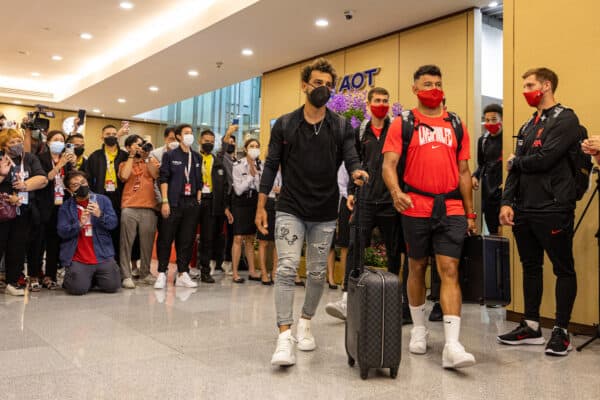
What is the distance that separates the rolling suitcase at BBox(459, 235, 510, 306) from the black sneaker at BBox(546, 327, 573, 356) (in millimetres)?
349

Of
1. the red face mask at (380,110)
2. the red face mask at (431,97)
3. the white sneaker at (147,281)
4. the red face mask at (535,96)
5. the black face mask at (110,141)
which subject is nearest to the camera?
the red face mask at (431,97)

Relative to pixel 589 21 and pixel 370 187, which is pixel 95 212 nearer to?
pixel 370 187

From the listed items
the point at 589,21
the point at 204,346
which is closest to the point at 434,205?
the point at 204,346

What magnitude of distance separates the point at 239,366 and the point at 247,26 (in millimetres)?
5593

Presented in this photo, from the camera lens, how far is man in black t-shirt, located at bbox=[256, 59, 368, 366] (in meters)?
2.69

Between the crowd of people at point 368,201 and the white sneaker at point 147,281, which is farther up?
the crowd of people at point 368,201

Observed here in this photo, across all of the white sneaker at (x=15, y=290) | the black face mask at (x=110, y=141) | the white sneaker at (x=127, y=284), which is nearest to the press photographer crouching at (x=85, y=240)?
the white sneaker at (x=127, y=284)

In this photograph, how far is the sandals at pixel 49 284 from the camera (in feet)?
16.4

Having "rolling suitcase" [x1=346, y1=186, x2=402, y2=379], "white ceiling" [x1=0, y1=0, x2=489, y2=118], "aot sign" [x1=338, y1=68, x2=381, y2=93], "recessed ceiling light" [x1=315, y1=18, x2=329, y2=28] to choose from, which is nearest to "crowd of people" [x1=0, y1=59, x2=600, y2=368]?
"rolling suitcase" [x1=346, y1=186, x2=402, y2=379]

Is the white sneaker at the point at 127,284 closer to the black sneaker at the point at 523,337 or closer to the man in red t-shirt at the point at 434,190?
the man in red t-shirt at the point at 434,190

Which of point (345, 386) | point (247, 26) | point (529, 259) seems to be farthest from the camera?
point (247, 26)

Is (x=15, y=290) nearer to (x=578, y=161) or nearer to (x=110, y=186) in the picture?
(x=110, y=186)

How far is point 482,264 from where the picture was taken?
276 centimetres

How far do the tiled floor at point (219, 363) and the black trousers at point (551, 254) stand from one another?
0.90ft
